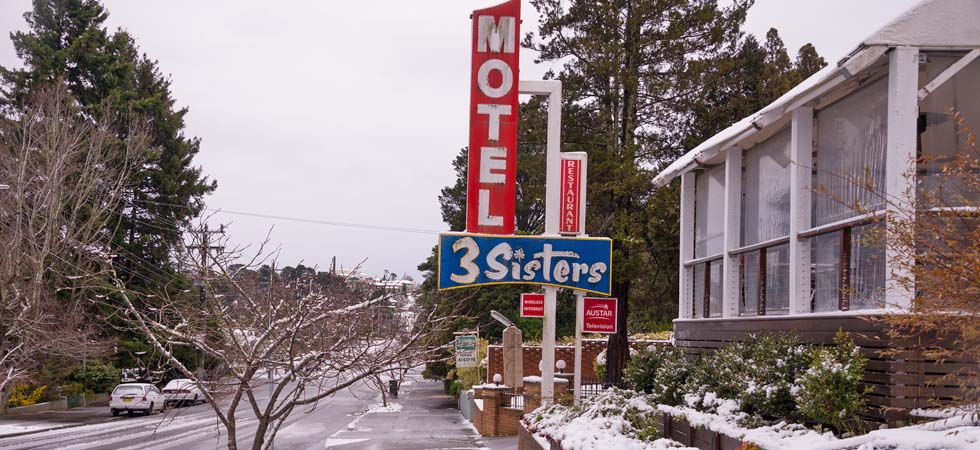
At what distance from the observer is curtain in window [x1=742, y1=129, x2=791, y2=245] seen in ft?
36.7

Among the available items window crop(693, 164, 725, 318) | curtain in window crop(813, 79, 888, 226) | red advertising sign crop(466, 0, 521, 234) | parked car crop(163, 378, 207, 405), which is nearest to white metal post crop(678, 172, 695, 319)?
window crop(693, 164, 725, 318)

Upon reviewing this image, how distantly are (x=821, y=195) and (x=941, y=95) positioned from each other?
1.68 metres

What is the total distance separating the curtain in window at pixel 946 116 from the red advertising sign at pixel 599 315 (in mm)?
8830

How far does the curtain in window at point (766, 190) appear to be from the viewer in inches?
440

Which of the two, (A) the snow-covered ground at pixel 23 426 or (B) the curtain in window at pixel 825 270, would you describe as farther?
(A) the snow-covered ground at pixel 23 426

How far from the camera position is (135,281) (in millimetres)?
49875

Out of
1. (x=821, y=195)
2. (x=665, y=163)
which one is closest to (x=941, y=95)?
(x=821, y=195)

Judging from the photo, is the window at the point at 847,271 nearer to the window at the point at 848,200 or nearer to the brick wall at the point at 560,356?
the window at the point at 848,200

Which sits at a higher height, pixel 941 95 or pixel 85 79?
pixel 85 79

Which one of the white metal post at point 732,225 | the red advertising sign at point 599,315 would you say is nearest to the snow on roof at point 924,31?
the white metal post at point 732,225

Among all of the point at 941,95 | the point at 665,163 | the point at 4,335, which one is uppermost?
the point at 665,163

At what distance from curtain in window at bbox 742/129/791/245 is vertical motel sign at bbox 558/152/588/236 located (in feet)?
12.6

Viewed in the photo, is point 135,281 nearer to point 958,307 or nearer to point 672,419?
point 672,419

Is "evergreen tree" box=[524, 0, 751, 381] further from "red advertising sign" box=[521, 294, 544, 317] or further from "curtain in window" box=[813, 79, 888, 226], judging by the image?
"curtain in window" box=[813, 79, 888, 226]
